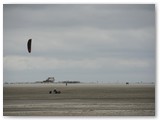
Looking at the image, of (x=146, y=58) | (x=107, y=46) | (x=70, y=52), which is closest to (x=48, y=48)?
(x=70, y=52)

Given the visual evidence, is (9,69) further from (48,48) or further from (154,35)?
(154,35)

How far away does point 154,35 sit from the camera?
6266mm

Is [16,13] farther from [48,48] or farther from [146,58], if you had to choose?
[146,58]

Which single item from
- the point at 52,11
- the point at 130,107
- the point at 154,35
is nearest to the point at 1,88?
the point at 52,11

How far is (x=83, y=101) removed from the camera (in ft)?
21.0

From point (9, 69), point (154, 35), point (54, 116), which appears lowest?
point (54, 116)

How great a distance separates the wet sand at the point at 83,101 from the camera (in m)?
6.21

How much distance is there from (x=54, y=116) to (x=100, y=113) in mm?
584

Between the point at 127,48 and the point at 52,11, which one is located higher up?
the point at 52,11

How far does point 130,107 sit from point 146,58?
66 cm

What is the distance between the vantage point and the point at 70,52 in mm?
6336

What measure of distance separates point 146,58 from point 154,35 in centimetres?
31

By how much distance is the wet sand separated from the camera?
6207 mm

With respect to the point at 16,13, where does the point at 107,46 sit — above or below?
below
